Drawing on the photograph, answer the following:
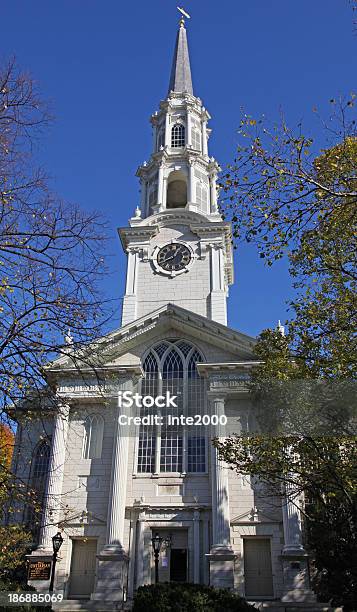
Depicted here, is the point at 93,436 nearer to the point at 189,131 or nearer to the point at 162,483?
the point at 162,483

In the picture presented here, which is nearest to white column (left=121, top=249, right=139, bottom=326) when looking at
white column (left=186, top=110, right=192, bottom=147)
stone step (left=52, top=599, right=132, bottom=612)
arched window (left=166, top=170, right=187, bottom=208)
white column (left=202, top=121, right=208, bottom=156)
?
arched window (left=166, top=170, right=187, bottom=208)

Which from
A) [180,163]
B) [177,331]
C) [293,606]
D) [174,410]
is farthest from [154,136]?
[293,606]

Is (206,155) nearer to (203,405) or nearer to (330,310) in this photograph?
(203,405)

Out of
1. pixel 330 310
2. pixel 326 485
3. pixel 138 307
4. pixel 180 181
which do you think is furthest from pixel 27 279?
pixel 180 181

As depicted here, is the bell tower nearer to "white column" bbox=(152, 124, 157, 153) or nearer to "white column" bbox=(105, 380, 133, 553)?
"white column" bbox=(152, 124, 157, 153)

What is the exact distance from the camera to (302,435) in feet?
56.6

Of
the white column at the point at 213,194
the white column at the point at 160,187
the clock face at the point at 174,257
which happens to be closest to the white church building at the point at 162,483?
the clock face at the point at 174,257

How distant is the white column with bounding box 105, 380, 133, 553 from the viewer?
24.5 metres

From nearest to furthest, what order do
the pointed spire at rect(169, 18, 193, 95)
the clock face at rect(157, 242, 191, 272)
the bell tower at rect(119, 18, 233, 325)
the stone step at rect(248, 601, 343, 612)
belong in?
1. the stone step at rect(248, 601, 343, 612)
2. the bell tower at rect(119, 18, 233, 325)
3. the clock face at rect(157, 242, 191, 272)
4. the pointed spire at rect(169, 18, 193, 95)

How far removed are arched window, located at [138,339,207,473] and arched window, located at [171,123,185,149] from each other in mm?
19535

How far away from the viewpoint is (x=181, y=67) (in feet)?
163

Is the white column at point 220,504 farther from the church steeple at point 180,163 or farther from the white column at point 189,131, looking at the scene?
the white column at point 189,131

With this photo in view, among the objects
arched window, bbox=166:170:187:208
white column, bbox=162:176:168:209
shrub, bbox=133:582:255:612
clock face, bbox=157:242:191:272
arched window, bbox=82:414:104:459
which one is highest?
arched window, bbox=166:170:187:208

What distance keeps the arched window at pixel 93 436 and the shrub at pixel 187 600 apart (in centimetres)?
1273
